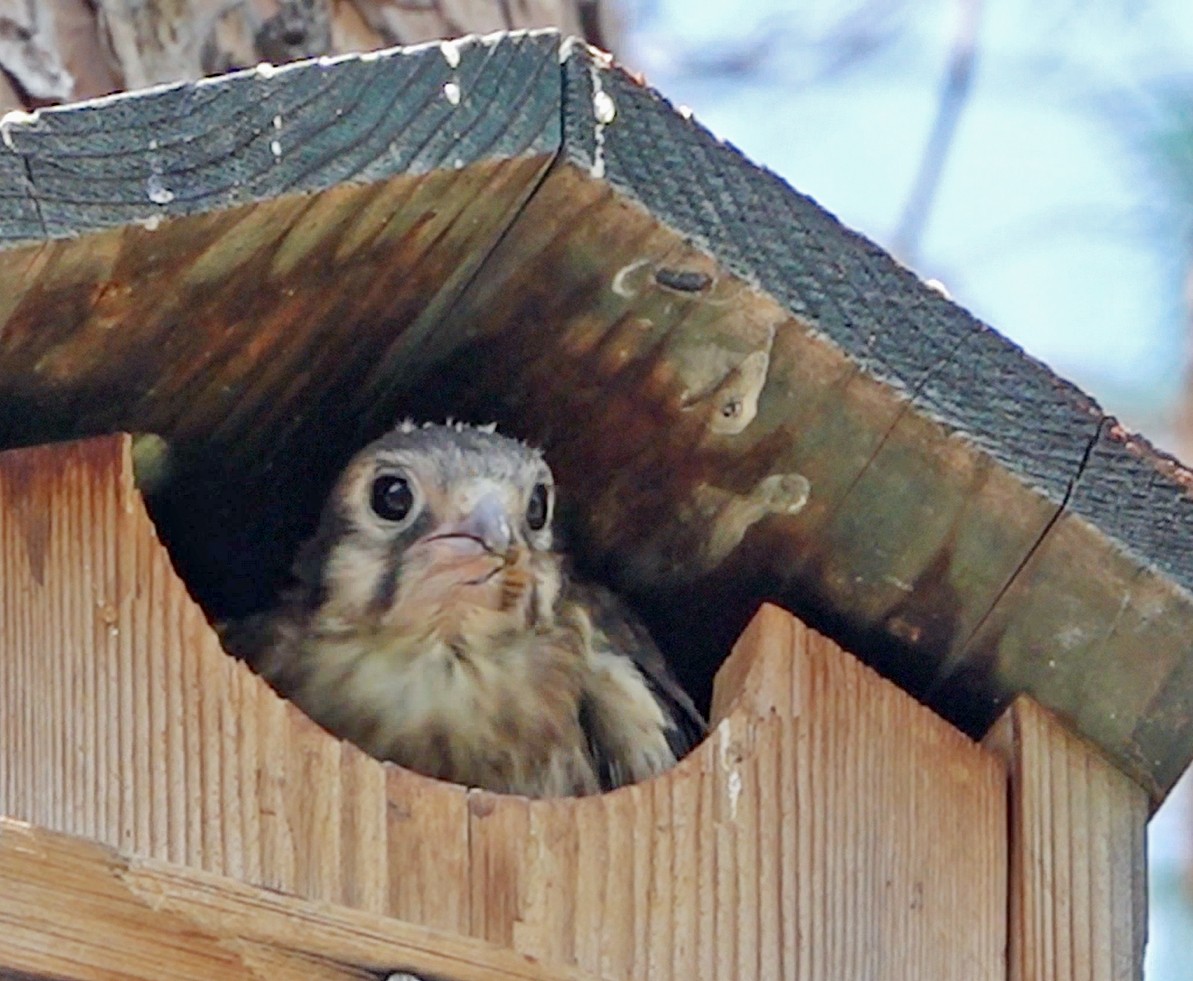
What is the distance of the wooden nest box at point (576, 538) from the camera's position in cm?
270

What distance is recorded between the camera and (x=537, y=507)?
139 inches

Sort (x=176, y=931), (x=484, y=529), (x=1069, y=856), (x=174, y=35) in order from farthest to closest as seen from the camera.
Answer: (x=174, y=35) < (x=484, y=529) < (x=1069, y=856) < (x=176, y=931)

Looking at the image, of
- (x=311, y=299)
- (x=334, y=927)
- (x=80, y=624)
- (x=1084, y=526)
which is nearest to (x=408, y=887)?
(x=334, y=927)

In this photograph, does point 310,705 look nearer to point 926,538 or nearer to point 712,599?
point 712,599

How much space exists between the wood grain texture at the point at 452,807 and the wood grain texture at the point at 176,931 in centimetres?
2

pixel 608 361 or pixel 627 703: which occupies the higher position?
pixel 608 361

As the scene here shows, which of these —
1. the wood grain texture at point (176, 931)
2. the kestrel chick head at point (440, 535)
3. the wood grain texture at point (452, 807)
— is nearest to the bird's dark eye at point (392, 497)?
the kestrel chick head at point (440, 535)

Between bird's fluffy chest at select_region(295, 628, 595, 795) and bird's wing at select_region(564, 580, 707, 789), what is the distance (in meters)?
0.03

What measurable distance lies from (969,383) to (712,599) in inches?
20.9

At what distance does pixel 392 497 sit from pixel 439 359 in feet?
1.34

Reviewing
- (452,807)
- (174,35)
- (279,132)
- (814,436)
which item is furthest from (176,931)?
(174,35)

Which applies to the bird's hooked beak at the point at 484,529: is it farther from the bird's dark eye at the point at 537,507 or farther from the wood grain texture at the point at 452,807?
the wood grain texture at the point at 452,807

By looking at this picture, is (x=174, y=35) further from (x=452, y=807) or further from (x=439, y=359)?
(x=452, y=807)

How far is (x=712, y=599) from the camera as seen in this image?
11.3ft
